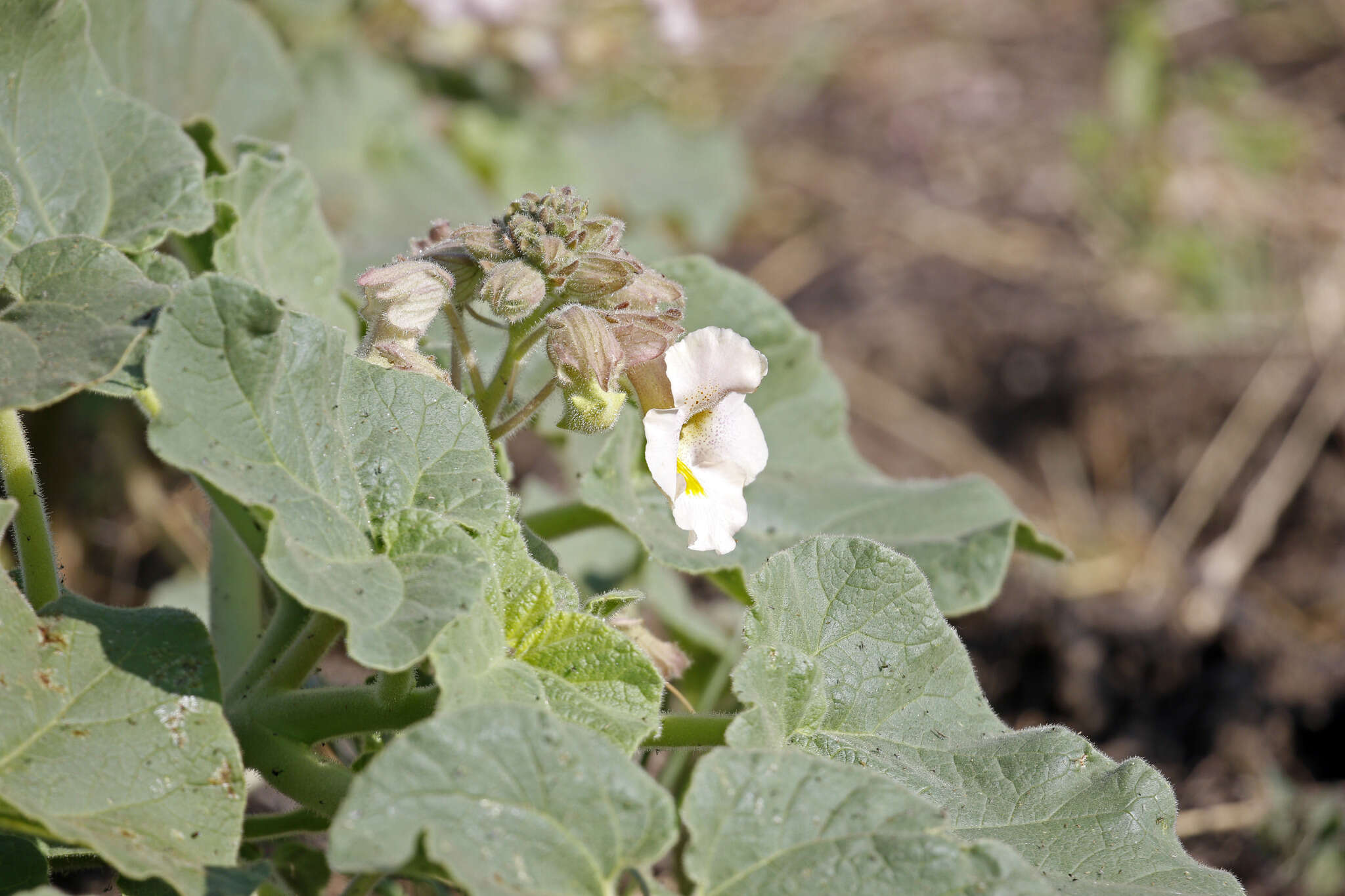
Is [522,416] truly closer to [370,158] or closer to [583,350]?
[583,350]

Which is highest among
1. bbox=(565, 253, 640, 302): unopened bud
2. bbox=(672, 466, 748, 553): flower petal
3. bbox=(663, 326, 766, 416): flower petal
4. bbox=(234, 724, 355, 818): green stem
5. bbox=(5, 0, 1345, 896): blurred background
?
bbox=(565, 253, 640, 302): unopened bud

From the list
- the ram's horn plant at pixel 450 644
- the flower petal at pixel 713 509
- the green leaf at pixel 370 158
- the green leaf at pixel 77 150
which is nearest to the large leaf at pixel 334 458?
the ram's horn plant at pixel 450 644

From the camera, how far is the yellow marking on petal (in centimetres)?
143

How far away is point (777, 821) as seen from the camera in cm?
109

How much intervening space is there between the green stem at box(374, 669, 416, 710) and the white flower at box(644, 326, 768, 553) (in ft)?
1.08

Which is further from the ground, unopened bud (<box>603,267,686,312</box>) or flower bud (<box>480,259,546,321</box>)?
flower bud (<box>480,259,546,321</box>)

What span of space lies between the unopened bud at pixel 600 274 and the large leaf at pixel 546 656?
11.7 inches

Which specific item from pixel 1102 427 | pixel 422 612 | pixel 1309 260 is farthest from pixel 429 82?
pixel 422 612

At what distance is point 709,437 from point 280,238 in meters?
0.81

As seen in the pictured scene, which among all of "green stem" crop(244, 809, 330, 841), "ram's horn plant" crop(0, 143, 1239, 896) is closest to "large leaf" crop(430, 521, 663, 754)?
"ram's horn plant" crop(0, 143, 1239, 896)

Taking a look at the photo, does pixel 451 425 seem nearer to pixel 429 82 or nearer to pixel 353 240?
pixel 353 240

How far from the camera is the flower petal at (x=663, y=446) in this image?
4.40 feet

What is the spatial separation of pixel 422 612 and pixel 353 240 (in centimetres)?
186

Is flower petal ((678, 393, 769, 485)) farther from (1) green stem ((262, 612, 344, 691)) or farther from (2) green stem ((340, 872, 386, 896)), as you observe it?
(2) green stem ((340, 872, 386, 896))
